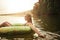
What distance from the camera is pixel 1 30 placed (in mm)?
2215

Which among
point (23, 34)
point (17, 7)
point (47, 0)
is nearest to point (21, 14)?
point (17, 7)

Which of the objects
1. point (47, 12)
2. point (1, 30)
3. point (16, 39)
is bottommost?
point (16, 39)

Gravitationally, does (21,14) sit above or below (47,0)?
below

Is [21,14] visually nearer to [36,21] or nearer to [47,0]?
[36,21]

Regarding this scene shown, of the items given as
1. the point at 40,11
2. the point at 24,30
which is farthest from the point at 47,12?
the point at 24,30

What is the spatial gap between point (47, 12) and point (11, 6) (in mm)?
532

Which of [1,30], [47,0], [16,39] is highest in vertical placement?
[47,0]

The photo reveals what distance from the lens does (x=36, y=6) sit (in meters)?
2.30

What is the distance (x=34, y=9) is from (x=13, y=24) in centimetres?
37

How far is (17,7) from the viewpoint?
228 centimetres

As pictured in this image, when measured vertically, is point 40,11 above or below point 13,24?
above

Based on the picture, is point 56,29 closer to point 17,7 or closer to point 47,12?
point 47,12

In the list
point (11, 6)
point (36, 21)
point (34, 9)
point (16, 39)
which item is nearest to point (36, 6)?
point (34, 9)

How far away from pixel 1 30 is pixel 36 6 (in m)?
0.60
